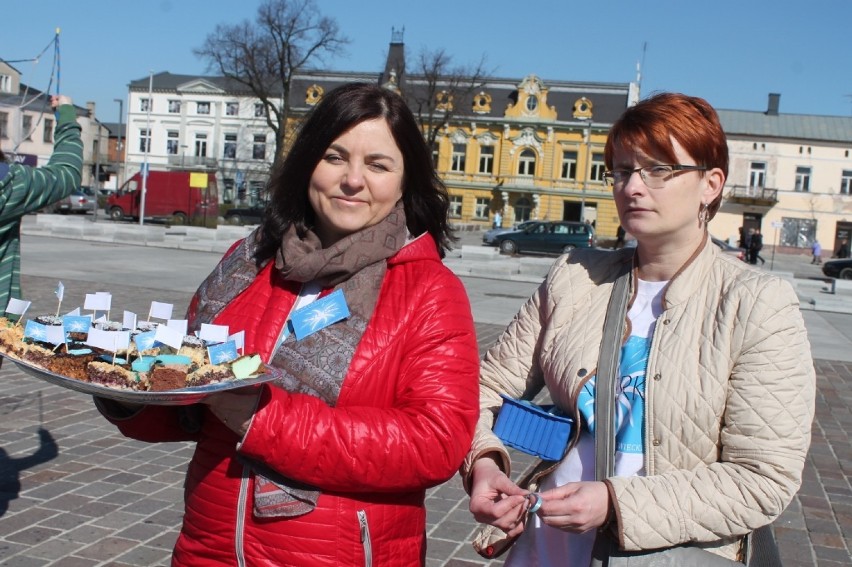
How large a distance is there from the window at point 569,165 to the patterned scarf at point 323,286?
Result: 64621 mm

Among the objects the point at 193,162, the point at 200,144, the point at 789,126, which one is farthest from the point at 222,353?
the point at 200,144

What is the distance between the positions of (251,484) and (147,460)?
14.3 feet

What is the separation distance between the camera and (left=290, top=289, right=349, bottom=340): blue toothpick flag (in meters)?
2.07

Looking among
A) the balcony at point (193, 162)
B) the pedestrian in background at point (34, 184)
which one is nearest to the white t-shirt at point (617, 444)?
the pedestrian in background at point (34, 184)

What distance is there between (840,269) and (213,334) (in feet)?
123

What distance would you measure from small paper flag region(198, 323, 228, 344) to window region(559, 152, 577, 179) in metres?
65.0

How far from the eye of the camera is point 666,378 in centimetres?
203

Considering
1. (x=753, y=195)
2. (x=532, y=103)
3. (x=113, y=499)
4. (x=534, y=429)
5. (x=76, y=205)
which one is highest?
(x=532, y=103)

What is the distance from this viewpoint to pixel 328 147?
2.21m

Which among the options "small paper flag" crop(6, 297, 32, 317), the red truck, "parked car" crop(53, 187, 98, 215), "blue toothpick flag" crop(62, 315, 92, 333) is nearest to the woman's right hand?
"blue toothpick flag" crop(62, 315, 92, 333)

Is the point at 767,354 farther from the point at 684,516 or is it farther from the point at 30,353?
the point at 30,353

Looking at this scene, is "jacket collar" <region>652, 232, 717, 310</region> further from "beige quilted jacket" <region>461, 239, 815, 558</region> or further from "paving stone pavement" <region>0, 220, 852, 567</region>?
"paving stone pavement" <region>0, 220, 852, 567</region>

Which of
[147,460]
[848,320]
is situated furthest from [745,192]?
[147,460]

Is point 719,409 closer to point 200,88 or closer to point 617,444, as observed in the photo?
point 617,444
